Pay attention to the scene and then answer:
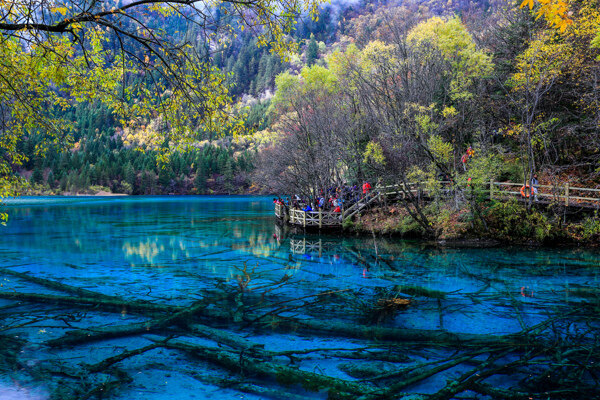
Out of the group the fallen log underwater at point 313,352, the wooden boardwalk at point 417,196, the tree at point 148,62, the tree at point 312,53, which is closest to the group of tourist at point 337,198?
the wooden boardwalk at point 417,196

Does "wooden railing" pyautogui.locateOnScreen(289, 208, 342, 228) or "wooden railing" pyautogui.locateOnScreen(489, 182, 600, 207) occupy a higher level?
"wooden railing" pyautogui.locateOnScreen(489, 182, 600, 207)

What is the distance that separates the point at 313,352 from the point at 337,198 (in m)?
24.0

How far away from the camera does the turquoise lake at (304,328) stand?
20.3ft

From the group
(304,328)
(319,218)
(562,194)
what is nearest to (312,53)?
(319,218)

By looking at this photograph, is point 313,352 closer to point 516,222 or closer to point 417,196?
point 516,222

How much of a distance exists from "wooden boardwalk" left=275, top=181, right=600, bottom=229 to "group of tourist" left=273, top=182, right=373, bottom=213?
22.7 inches

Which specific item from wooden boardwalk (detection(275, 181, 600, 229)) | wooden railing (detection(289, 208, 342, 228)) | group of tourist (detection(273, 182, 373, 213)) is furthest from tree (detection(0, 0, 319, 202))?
group of tourist (detection(273, 182, 373, 213))

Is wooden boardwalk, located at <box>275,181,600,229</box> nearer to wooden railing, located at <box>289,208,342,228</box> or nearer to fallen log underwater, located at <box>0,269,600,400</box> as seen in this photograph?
wooden railing, located at <box>289,208,342,228</box>

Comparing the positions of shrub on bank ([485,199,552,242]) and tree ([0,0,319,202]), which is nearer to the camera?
tree ([0,0,319,202])

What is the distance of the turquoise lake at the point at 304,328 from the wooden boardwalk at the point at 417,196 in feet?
15.4

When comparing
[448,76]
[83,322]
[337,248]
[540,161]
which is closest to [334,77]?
[448,76]

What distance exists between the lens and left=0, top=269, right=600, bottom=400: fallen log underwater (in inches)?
238

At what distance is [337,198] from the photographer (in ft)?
102

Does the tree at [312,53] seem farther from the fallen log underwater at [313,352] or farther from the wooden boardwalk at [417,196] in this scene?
the fallen log underwater at [313,352]
